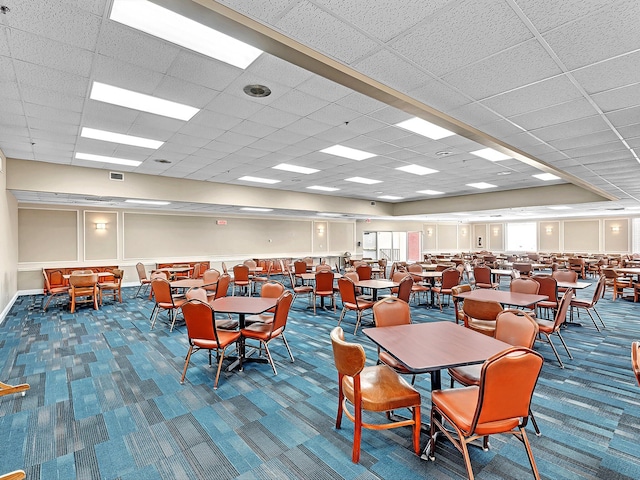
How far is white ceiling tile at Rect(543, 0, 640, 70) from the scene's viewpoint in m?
2.12

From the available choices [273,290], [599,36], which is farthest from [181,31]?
[273,290]

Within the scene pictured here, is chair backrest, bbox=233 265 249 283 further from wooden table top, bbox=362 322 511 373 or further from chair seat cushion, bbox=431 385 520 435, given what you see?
chair seat cushion, bbox=431 385 520 435

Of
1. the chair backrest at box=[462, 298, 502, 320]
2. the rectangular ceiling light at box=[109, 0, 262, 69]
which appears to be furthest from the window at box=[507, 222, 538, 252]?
the rectangular ceiling light at box=[109, 0, 262, 69]

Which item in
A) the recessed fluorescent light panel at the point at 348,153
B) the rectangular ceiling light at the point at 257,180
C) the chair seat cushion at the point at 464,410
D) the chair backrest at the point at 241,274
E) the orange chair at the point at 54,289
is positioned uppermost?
the recessed fluorescent light panel at the point at 348,153

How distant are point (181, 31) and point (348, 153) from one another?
3.88m

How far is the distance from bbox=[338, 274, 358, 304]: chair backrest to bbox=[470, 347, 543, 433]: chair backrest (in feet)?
12.3

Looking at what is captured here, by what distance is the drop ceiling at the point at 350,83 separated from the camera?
7.23 ft

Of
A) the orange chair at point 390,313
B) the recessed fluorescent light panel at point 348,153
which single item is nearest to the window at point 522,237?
the recessed fluorescent light panel at point 348,153

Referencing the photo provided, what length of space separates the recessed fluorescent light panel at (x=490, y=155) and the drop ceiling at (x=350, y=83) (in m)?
0.18

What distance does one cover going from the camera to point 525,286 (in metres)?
5.70

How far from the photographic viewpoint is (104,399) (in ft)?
11.0

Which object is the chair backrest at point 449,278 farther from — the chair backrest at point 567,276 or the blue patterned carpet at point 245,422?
the blue patterned carpet at point 245,422

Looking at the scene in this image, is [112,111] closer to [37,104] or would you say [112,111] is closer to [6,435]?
[37,104]

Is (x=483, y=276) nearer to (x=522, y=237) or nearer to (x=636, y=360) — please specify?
(x=636, y=360)
